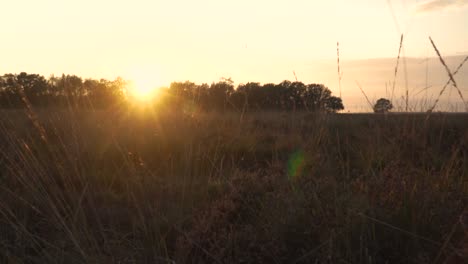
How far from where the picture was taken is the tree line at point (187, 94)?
4.36 m

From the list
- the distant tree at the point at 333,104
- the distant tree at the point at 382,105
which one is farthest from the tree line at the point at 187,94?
the distant tree at the point at 382,105

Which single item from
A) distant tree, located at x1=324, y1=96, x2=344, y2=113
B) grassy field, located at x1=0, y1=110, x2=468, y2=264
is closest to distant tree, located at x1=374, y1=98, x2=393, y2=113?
grassy field, located at x1=0, y1=110, x2=468, y2=264

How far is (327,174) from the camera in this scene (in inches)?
130

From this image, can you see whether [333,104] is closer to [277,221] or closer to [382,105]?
[382,105]

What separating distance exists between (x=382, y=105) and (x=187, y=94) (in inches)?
106

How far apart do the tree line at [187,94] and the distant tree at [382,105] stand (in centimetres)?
41

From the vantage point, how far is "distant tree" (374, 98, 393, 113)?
12.2ft

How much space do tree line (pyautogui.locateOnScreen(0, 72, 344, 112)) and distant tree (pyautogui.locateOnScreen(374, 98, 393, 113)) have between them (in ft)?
1.36

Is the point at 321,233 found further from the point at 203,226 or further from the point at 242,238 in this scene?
the point at 203,226

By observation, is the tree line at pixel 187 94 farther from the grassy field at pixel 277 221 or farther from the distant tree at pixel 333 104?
the grassy field at pixel 277 221

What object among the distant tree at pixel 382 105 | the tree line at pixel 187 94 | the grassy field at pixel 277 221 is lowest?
the grassy field at pixel 277 221

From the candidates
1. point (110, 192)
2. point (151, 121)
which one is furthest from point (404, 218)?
point (151, 121)

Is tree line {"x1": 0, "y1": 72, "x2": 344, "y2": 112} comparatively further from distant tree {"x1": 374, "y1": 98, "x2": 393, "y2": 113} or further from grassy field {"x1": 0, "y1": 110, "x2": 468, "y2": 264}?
grassy field {"x1": 0, "y1": 110, "x2": 468, "y2": 264}

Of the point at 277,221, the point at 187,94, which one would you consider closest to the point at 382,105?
the point at 277,221
